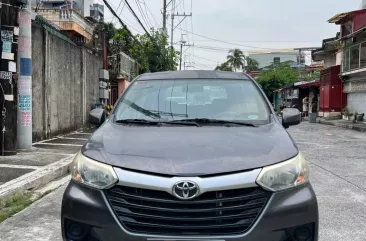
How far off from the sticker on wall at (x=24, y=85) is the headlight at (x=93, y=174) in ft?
20.7

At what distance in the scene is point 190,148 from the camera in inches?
104

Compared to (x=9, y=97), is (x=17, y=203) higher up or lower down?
lower down

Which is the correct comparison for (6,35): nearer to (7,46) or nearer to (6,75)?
(7,46)

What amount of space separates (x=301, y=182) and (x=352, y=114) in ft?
76.2

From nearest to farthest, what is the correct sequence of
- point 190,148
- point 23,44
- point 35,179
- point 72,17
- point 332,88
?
point 190,148, point 35,179, point 23,44, point 72,17, point 332,88

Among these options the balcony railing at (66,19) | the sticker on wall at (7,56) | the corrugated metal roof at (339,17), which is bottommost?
the sticker on wall at (7,56)

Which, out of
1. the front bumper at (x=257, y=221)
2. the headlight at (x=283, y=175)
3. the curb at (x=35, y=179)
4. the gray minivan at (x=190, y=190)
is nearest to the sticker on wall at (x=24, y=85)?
the curb at (x=35, y=179)

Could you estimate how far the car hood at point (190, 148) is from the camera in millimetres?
2441

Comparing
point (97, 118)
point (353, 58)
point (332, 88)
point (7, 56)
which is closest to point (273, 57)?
point (332, 88)

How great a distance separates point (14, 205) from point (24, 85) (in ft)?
13.4

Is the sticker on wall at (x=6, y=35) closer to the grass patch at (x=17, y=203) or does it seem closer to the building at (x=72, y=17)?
the grass patch at (x=17, y=203)

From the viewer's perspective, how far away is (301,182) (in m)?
2.60

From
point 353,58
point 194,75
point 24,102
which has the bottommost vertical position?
point 24,102

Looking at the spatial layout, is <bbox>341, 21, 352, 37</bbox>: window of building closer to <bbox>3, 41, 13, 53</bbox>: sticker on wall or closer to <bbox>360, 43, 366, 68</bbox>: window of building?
Result: <bbox>360, 43, 366, 68</bbox>: window of building
